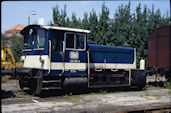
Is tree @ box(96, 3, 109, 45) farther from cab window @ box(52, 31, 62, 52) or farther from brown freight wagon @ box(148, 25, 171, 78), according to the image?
cab window @ box(52, 31, 62, 52)

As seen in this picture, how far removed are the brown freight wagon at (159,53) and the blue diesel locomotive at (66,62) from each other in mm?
1362

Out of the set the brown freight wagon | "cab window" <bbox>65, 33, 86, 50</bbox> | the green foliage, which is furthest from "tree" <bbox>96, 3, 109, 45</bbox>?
"cab window" <bbox>65, 33, 86, 50</bbox>

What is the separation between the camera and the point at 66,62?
888 centimetres

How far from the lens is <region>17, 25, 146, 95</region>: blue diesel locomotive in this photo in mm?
8484

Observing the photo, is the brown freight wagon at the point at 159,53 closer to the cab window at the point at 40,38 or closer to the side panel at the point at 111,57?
the side panel at the point at 111,57

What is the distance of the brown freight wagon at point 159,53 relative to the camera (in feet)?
33.8

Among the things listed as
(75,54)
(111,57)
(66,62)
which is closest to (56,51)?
(66,62)

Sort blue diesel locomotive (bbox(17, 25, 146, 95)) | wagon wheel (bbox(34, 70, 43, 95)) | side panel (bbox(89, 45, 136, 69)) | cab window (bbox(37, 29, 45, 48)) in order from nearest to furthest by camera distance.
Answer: wagon wheel (bbox(34, 70, 43, 95)) < blue diesel locomotive (bbox(17, 25, 146, 95)) < cab window (bbox(37, 29, 45, 48)) < side panel (bbox(89, 45, 136, 69))

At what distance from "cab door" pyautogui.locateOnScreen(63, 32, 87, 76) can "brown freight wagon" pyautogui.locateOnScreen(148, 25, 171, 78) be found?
161 inches

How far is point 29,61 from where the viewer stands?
9.47 m

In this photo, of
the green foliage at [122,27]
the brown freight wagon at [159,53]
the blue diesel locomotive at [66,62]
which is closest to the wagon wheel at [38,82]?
the blue diesel locomotive at [66,62]

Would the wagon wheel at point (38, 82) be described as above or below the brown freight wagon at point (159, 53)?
below

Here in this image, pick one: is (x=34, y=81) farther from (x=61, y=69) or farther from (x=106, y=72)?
(x=106, y=72)

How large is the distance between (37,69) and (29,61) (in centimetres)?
103
